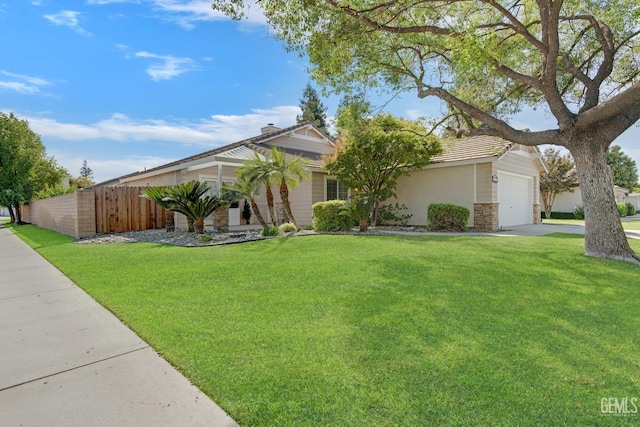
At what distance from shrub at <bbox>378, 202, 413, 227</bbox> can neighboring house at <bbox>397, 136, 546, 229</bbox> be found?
0.31 m

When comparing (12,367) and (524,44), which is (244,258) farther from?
(524,44)

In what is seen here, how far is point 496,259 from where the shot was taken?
7207mm

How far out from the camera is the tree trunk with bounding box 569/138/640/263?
7492mm

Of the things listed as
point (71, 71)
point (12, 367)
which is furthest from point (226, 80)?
point (12, 367)

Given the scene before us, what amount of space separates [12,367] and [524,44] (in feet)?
44.1

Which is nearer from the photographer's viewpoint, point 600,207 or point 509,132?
point 600,207

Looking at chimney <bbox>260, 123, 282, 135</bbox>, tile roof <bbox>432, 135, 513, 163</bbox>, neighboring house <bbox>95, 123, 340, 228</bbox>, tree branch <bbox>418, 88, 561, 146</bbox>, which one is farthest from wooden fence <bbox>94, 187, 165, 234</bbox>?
tile roof <bbox>432, 135, 513, 163</bbox>

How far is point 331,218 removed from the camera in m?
12.7

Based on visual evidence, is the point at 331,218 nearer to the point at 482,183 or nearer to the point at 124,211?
the point at 482,183

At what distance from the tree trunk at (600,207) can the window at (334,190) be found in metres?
10.6

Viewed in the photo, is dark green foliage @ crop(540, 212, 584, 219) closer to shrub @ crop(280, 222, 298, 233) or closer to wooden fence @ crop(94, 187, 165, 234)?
shrub @ crop(280, 222, 298, 233)

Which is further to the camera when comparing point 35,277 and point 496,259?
point 496,259

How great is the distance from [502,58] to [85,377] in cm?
1225

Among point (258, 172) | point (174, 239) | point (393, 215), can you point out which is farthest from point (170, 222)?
point (393, 215)
